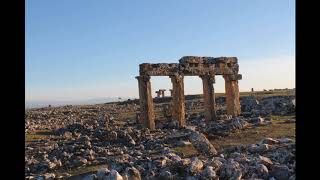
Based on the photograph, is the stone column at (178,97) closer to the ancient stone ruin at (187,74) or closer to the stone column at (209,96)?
the ancient stone ruin at (187,74)

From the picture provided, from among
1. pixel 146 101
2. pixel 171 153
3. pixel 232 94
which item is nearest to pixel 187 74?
pixel 146 101

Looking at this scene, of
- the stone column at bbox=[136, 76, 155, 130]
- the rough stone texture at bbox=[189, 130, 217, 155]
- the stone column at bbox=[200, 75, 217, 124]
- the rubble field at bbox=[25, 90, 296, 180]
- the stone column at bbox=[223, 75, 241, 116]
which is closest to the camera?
the rubble field at bbox=[25, 90, 296, 180]

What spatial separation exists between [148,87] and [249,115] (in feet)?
26.1

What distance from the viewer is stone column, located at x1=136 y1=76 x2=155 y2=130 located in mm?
23891

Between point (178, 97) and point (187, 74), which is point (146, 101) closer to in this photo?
point (178, 97)

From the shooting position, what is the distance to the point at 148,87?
78.7 ft

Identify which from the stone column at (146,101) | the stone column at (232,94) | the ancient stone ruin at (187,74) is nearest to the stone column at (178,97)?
the ancient stone ruin at (187,74)

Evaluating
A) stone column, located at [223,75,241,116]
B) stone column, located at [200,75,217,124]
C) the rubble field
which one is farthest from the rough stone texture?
stone column, located at [223,75,241,116]

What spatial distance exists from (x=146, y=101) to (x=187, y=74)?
11.4 feet

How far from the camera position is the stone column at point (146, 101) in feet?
78.4

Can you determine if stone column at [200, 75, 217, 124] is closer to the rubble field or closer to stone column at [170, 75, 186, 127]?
the rubble field

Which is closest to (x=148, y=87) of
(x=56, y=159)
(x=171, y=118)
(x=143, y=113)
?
(x=143, y=113)
